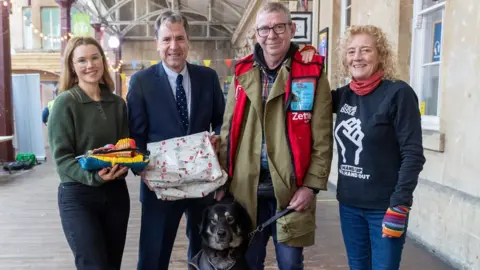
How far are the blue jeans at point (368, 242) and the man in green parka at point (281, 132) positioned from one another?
193 millimetres

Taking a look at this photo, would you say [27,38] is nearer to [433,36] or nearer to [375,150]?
[433,36]

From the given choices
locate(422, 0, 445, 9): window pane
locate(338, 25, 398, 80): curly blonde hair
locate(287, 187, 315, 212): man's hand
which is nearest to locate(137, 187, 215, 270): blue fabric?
locate(287, 187, 315, 212): man's hand

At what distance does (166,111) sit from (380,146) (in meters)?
1.13

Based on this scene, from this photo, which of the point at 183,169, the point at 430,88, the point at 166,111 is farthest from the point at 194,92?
the point at 430,88

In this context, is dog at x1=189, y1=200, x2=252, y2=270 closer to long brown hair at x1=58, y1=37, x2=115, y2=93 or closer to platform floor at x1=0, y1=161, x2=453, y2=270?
long brown hair at x1=58, y1=37, x2=115, y2=93

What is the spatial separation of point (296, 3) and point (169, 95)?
6.89 m

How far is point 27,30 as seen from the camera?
21.6m

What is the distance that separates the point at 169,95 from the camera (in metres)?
2.29

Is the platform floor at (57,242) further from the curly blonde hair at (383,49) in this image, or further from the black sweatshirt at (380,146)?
the curly blonde hair at (383,49)

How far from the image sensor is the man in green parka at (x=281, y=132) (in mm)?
2000

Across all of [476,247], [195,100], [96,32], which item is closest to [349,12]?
[476,247]

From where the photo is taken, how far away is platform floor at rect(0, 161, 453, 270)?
139 inches

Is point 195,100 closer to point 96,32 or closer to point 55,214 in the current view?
point 55,214

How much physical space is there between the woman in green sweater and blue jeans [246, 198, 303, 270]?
718mm
